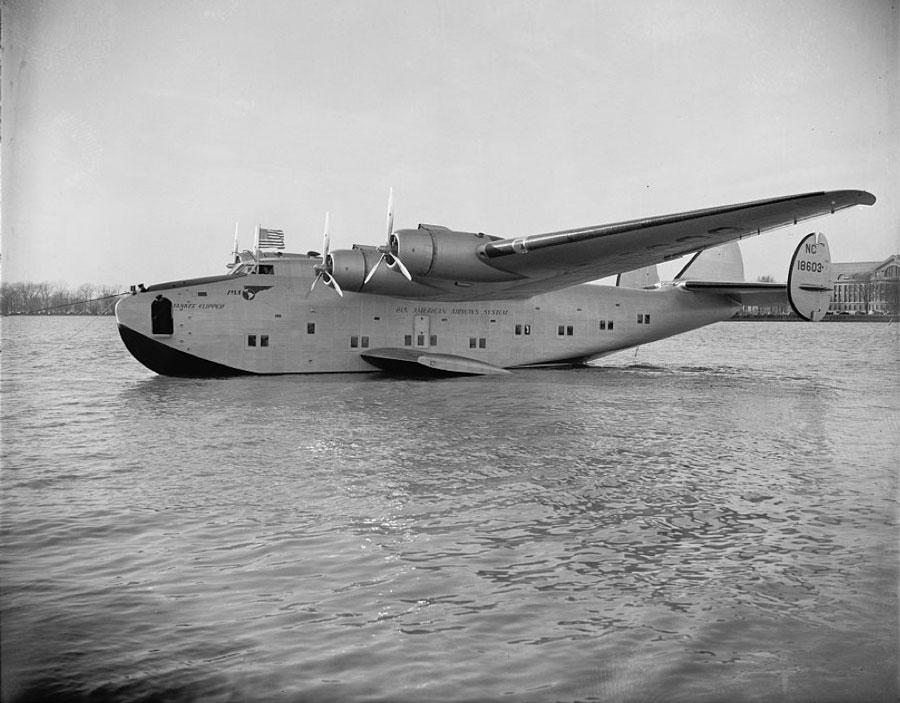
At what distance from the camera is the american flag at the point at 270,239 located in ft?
67.7

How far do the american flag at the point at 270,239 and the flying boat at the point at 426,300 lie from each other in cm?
4

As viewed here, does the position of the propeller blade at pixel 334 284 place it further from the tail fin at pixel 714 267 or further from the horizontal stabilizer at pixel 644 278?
the tail fin at pixel 714 267

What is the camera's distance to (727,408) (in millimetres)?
13781

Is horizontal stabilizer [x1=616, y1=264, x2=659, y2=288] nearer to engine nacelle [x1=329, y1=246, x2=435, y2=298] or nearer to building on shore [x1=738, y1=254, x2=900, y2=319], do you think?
building on shore [x1=738, y1=254, x2=900, y2=319]

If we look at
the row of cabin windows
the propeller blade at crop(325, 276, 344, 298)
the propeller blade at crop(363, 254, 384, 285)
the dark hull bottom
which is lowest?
the dark hull bottom

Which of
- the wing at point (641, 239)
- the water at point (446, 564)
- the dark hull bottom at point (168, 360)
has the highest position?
the wing at point (641, 239)

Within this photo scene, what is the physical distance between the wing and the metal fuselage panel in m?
2.36

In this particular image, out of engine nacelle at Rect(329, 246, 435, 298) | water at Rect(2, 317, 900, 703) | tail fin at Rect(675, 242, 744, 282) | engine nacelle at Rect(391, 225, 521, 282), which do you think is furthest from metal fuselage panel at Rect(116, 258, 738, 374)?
water at Rect(2, 317, 900, 703)

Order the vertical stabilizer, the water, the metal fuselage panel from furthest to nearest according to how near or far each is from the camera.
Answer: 1. the vertical stabilizer
2. the metal fuselage panel
3. the water

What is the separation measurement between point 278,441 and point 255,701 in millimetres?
6512

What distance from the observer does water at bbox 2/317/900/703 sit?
3.40m

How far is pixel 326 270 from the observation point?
18.1 meters

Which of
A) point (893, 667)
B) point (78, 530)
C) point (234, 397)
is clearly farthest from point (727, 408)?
point (78, 530)

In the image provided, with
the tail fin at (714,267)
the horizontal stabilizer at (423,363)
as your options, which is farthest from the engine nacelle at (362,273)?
the tail fin at (714,267)
